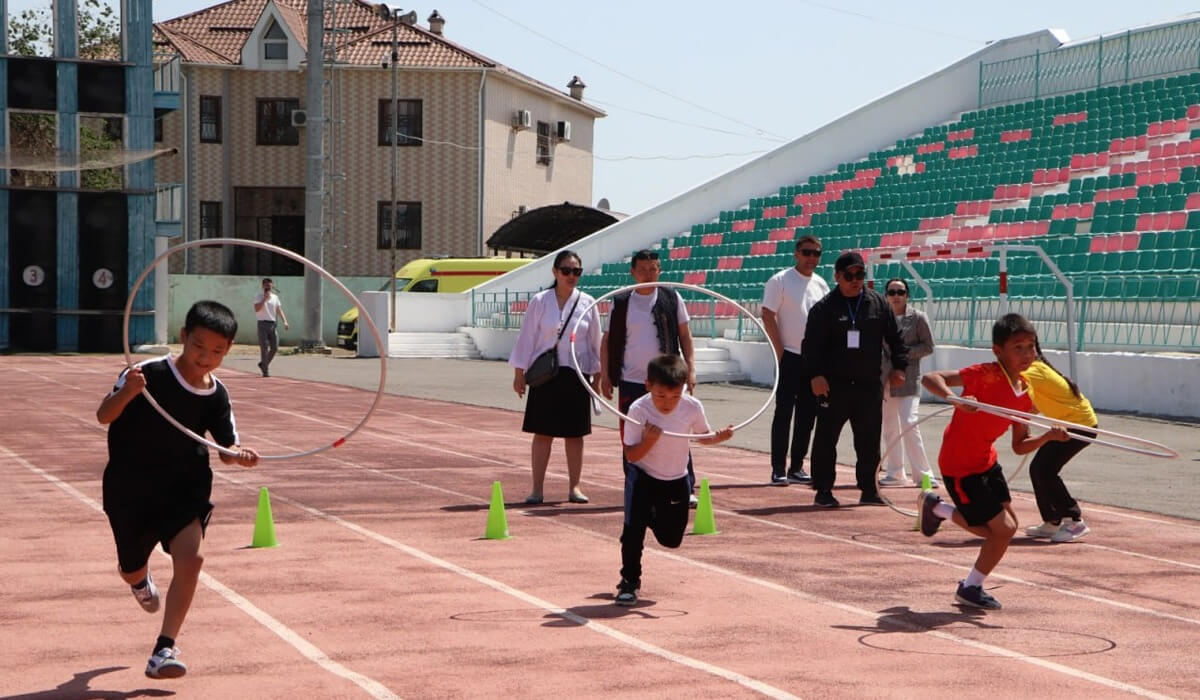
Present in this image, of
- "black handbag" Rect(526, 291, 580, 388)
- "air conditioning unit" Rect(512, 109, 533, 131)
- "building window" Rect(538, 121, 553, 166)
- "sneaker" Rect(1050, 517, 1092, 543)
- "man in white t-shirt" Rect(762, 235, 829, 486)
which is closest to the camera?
"sneaker" Rect(1050, 517, 1092, 543)

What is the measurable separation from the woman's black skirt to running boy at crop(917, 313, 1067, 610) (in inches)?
159

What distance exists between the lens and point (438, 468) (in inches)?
608

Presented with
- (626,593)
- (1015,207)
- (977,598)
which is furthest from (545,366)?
(1015,207)

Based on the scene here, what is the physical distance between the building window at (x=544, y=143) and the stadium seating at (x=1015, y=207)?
21155mm

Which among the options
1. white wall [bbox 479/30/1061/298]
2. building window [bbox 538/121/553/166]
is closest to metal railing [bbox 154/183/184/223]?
white wall [bbox 479/30/1061/298]

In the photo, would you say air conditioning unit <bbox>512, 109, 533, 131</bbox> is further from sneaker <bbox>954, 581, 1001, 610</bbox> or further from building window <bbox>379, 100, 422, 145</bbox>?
sneaker <bbox>954, 581, 1001, 610</bbox>

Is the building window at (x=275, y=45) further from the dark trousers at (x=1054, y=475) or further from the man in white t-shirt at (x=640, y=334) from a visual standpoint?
the dark trousers at (x=1054, y=475)

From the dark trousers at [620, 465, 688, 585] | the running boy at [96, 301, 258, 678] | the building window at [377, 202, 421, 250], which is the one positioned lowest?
the dark trousers at [620, 465, 688, 585]

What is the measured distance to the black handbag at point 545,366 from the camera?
12133mm

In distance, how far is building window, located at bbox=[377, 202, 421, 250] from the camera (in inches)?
2323

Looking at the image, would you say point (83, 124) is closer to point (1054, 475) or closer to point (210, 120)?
point (210, 120)

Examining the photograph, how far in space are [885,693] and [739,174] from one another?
3961cm

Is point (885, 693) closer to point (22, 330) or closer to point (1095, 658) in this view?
point (1095, 658)

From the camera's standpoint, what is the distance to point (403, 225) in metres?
59.1
